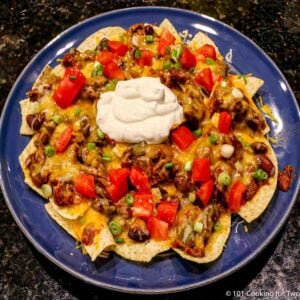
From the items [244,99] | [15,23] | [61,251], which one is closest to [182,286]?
[61,251]

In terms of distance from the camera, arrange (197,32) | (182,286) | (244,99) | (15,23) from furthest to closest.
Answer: (15,23) < (197,32) < (244,99) < (182,286)

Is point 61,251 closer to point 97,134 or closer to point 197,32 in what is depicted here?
point 97,134

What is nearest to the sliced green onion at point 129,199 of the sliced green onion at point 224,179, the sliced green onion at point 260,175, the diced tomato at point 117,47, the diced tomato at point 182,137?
the diced tomato at point 182,137

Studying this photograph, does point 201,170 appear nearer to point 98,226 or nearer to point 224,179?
point 224,179

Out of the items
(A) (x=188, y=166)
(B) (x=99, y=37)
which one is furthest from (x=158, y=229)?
(B) (x=99, y=37)

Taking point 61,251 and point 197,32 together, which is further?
point 197,32

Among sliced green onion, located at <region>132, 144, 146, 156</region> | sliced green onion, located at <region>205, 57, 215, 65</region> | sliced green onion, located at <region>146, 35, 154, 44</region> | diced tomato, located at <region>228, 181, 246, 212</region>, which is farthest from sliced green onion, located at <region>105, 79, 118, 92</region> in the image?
diced tomato, located at <region>228, 181, 246, 212</region>
